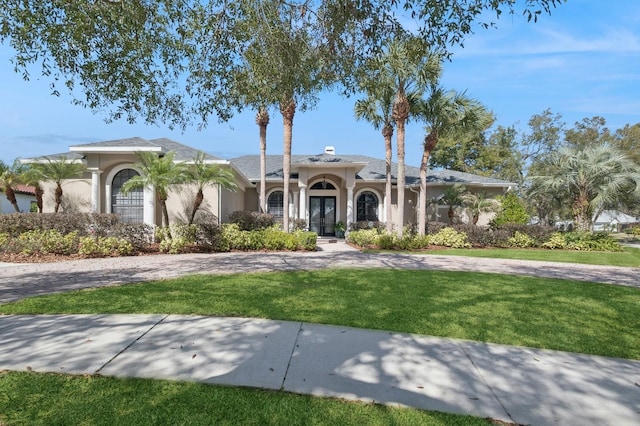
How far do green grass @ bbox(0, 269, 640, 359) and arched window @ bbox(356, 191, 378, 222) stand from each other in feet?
50.0

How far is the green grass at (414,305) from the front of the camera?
17.0 feet

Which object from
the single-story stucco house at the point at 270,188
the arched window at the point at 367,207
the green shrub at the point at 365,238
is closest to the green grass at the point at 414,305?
the green shrub at the point at 365,238

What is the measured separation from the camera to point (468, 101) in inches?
720

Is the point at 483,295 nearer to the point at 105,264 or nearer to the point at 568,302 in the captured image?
the point at 568,302

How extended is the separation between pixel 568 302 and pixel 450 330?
3.36 metres

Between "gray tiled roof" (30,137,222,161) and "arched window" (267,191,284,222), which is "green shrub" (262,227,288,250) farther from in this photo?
"arched window" (267,191,284,222)

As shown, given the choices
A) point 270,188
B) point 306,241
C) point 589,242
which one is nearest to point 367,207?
point 270,188

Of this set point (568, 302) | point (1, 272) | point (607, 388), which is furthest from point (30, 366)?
point (568, 302)

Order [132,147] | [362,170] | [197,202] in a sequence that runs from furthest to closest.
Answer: [362,170]
[132,147]
[197,202]

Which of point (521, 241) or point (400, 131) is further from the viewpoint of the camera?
point (521, 241)

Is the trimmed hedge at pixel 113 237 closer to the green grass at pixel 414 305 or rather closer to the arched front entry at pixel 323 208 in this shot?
the green grass at pixel 414 305

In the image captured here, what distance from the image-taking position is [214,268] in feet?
33.8

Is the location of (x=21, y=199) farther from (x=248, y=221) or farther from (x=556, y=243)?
(x=556, y=243)

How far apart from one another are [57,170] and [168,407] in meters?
16.5
